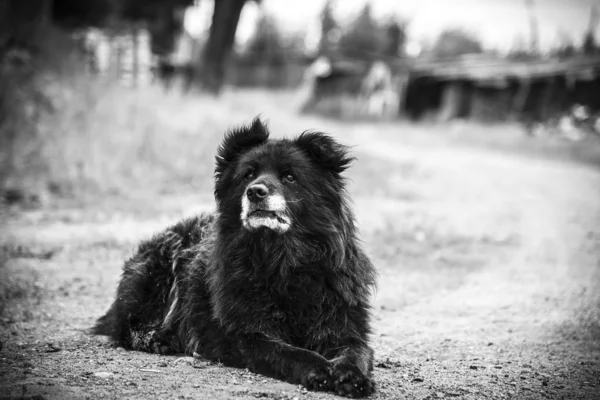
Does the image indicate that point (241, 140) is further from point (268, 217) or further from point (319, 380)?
Result: point (319, 380)

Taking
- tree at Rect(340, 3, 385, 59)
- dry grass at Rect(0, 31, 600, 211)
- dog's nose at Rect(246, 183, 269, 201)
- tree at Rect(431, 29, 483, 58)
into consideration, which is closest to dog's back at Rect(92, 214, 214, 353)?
dog's nose at Rect(246, 183, 269, 201)

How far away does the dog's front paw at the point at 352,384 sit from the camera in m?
4.03

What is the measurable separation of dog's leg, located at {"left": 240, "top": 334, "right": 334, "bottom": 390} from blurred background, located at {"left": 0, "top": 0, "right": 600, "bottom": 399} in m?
0.19

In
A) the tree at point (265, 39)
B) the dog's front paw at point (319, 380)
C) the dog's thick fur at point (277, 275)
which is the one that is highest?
the tree at point (265, 39)

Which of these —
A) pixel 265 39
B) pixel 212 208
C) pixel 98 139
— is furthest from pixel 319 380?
pixel 265 39

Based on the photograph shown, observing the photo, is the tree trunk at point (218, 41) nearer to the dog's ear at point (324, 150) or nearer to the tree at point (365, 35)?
the dog's ear at point (324, 150)

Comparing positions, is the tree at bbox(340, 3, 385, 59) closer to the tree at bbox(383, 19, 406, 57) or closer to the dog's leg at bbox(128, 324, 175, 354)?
the tree at bbox(383, 19, 406, 57)

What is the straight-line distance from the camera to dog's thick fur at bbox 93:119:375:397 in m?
4.54

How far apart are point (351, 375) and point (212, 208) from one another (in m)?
8.24

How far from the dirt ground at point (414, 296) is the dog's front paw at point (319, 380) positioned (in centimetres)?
9

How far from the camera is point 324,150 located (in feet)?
16.2

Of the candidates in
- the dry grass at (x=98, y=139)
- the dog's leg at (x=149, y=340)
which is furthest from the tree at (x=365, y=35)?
the dog's leg at (x=149, y=340)

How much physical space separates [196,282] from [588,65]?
109 feet

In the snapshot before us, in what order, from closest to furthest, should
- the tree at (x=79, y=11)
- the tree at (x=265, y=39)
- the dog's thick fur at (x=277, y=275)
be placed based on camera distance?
the dog's thick fur at (x=277, y=275), the tree at (x=79, y=11), the tree at (x=265, y=39)
